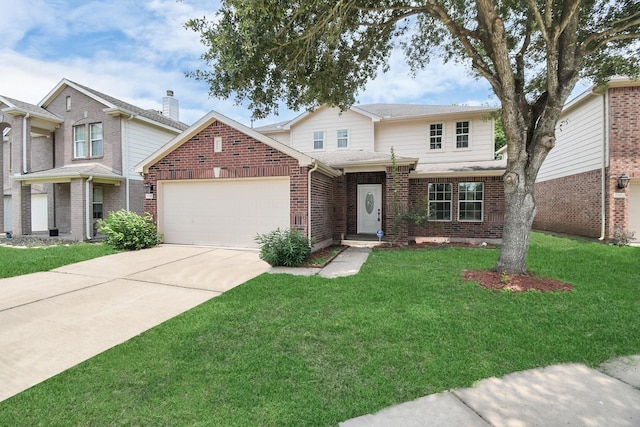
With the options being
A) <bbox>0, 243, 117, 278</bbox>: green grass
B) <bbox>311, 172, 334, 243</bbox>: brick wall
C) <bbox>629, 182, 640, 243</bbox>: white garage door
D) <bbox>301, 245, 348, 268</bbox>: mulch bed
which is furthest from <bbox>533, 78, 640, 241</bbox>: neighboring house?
<bbox>0, 243, 117, 278</bbox>: green grass

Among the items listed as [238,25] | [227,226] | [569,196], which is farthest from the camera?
[569,196]

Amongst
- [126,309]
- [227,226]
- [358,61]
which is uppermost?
[358,61]

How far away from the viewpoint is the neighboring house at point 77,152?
44.4ft

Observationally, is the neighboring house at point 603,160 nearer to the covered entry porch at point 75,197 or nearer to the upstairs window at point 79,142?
the covered entry porch at point 75,197

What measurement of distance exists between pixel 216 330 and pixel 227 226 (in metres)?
6.65

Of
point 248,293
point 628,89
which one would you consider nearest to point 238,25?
point 248,293

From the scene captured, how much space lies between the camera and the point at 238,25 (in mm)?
5578

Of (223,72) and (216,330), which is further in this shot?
(223,72)

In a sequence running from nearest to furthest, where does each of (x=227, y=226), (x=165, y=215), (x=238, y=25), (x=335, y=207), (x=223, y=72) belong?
1. (x=238, y=25)
2. (x=223, y=72)
3. (x=227, y=226)
4. (x=165, y=215)
5. (x=335, y=207)

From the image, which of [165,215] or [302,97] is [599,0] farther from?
[165,215]

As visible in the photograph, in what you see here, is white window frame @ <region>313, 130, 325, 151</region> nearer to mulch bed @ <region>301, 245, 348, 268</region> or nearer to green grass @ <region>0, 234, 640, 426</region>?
mulch bed @ <region>301, 245, 348, 268</region>

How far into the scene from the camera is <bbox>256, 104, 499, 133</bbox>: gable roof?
543 inches

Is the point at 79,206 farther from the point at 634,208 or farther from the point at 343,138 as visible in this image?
the point at 634,208

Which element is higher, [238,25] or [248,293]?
[238,25]
